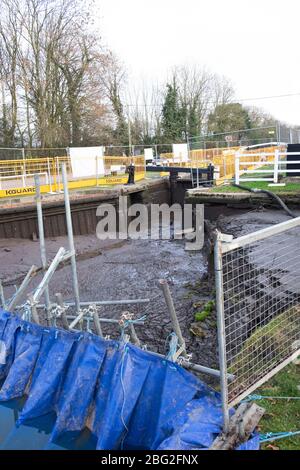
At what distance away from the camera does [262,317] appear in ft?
18.5

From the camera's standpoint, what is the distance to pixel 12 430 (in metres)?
4.28

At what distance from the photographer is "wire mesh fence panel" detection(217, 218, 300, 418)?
10.8 feet

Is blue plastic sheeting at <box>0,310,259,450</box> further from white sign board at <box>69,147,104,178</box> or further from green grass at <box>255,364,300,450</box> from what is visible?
white sign board at <box>69,147,104,178</box>

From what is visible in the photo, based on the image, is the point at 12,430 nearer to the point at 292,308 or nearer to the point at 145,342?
the point at 145,342

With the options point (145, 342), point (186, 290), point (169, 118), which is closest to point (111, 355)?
point (145, 342)

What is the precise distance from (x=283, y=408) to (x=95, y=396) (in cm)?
163

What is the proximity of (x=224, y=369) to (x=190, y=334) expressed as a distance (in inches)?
163

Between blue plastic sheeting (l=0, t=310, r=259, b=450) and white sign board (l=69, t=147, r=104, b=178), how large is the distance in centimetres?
1733

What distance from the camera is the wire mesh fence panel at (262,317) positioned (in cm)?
329

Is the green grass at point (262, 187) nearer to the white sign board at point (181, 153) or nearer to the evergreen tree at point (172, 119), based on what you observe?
the white sign board at point (181, 153)

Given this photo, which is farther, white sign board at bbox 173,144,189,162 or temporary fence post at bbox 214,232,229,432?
white sign board at bbox 173,144,189,162

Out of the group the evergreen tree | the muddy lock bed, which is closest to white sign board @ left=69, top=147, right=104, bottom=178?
the muddy lock bed

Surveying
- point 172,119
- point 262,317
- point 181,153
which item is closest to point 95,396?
point 262,317

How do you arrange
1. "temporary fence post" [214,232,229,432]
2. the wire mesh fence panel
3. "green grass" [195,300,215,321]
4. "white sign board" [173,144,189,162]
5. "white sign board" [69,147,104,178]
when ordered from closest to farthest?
1. "temporary fence post" [214,232,229,432]
2. the wire mesh fence panel
3. "green grass" [195,300,215,321]
4. "white sign board" [69,147,104,178]
5. "white sign board" [173,144,189,162]
